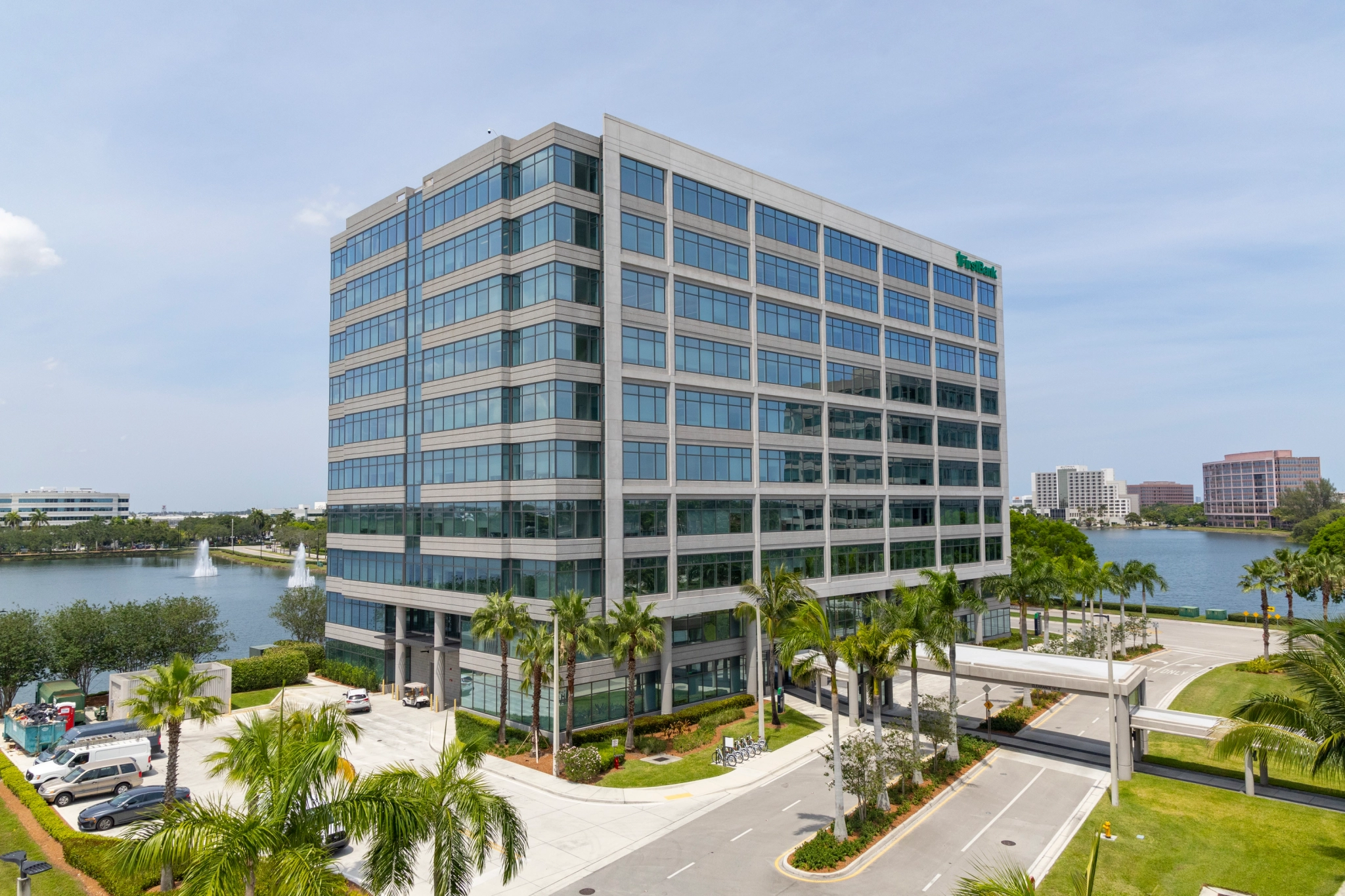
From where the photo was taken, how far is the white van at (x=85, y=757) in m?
39.0

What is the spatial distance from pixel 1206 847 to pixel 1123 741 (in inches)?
341

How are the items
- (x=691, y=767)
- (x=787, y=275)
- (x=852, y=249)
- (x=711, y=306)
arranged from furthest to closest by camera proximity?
(x=852, y=249)
(x=787, y=275)
(x=711, y=306)
(x=691, y=767)

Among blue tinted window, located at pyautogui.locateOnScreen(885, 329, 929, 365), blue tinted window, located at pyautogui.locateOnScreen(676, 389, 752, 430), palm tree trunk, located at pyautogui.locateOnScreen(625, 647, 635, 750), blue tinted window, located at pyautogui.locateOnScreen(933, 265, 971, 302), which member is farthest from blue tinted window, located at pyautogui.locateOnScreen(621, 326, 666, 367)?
blue tinted window, located at pyautogui.locateOnScreen(933, 265, 971, 302)

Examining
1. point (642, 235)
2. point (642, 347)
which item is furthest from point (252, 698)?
point (642, 235)

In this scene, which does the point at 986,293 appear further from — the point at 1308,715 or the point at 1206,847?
the point at 1308,715

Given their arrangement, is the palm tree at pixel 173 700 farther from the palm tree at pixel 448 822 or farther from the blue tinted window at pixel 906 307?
the blue tinted window at pixel 906 307

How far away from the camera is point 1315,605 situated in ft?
457

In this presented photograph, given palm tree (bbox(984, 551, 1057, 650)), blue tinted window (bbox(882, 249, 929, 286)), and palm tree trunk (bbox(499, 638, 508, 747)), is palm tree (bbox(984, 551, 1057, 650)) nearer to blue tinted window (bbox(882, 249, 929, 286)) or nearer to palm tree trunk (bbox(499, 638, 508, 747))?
blue tinted window (bbox(882, 249, 929, 286))

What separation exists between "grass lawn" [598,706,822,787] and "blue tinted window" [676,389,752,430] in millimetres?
20296

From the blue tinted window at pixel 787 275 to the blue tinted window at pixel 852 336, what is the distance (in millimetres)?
3448

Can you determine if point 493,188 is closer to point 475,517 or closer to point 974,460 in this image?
point 475,517

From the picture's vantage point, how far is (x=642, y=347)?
169 ft

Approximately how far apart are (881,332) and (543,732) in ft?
148

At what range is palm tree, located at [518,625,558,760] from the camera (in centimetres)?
4084
